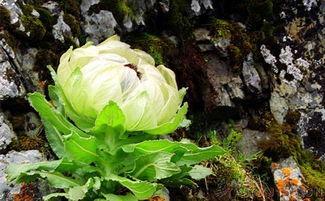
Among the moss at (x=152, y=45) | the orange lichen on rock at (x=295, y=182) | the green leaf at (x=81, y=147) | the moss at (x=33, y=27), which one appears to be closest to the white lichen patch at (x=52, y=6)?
the moss at (x=33, y=27)

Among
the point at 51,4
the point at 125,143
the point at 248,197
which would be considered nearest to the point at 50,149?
the point at 125,143

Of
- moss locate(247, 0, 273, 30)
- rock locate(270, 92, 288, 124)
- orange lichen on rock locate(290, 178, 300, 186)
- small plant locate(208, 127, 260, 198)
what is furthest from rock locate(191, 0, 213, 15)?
orange lichen on rock locate(290, 178, 300, 186)

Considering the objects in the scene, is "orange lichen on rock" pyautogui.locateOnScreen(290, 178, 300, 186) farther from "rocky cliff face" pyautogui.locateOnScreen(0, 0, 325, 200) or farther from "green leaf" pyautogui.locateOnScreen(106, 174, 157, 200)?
"green leaf" pyautogui.locateOnScreen(106, 174, 157, 200)

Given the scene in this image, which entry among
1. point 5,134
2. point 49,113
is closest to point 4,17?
point 5,134

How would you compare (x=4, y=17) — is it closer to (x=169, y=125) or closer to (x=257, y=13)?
(x=169, y=125)

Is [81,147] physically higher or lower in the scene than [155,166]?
higher
